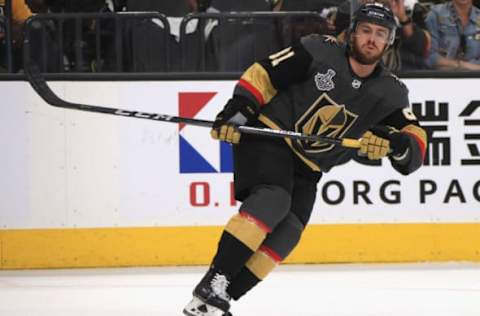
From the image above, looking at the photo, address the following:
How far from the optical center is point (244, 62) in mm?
6012

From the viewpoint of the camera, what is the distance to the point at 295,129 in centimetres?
423

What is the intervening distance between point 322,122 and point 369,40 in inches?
13.5

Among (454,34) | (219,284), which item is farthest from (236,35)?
(219,284)

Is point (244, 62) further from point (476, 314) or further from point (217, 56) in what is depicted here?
point (476, 314)

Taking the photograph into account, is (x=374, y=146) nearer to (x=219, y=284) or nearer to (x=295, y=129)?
(x=295, y=129)

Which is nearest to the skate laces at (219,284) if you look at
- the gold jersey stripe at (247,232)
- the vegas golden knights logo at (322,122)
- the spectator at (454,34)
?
the gold jersey stripe at (247,232)

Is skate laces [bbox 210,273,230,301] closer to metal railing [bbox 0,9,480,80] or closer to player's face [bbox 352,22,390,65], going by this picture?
player's face [bbox 352,22,390,65]

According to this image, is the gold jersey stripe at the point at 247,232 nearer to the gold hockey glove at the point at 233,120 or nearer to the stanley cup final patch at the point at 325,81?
the gold hockey glove at the point at 233,120

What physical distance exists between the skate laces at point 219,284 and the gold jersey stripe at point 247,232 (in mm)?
132

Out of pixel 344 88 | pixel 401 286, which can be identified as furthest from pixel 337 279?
pixel 344 88

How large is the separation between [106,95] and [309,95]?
198 centimetres

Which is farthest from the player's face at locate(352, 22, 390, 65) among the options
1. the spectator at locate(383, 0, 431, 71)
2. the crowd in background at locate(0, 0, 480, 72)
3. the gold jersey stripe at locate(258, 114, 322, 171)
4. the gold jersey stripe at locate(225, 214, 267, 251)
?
the spectator at locate(383, 0, 431, 71)

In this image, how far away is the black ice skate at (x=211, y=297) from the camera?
3949 millimetres

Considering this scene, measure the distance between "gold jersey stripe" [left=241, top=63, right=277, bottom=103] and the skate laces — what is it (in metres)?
0.61
